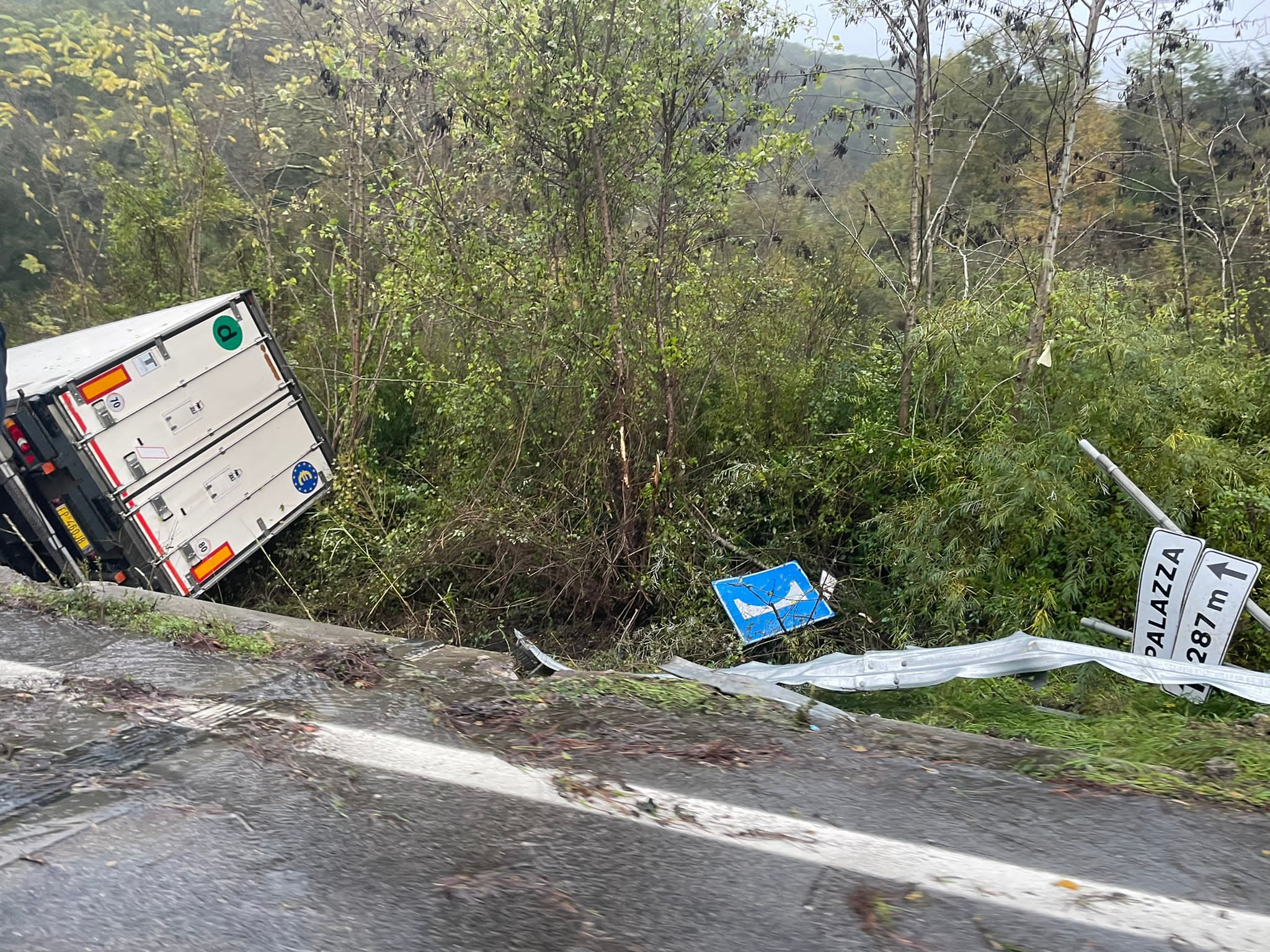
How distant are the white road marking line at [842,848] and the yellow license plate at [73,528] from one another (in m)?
4.88

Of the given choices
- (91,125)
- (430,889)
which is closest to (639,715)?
(430,889)

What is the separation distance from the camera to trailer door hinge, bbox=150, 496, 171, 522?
7.91m

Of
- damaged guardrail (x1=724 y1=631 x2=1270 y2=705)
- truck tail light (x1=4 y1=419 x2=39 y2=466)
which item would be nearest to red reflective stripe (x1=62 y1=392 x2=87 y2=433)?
truck tail light (x1=4 y1=419 x2=39 y2=466)

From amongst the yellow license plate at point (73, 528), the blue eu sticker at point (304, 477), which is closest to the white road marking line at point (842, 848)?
the yellow license plate at point (73, 528)

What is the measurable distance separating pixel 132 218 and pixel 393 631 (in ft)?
30.5

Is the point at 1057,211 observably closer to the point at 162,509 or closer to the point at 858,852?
the point at 858,852

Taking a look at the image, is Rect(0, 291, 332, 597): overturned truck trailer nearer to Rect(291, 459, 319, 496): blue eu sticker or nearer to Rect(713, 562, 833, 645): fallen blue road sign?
Rect(291, 459, 319, 496): blue eu sticker

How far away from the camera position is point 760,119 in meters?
7.82

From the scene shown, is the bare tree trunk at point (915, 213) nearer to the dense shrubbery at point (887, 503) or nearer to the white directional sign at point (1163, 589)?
the dense shrubbery at point (887, 503)

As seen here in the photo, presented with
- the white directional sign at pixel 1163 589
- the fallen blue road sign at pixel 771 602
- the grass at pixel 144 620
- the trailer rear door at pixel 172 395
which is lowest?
the fallen blue road sign at pixel 771 602

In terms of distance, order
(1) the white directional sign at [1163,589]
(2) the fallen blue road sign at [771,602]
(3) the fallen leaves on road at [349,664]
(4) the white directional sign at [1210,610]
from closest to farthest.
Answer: (3) the fallen leaves on road at [349,664]
(4) the white directional sign at [1210,610]
(1) the white directional sign at [1163,589]
(2) the fallen blue road sign at [771,602]

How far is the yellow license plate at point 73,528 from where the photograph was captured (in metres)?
7.55

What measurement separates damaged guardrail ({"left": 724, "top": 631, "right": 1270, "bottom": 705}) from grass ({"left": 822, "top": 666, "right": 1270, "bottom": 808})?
0.38 feet

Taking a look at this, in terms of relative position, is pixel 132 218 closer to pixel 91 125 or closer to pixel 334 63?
pixel 91 125
